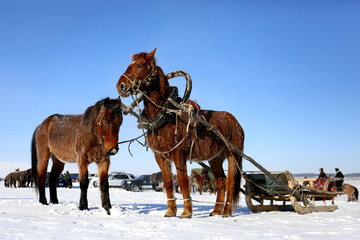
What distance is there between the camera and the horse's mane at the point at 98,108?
23.9 ft

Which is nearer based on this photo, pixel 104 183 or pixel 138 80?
pixel 138 80

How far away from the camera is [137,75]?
6363 mm

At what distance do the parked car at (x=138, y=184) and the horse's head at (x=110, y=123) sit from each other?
2216 cm

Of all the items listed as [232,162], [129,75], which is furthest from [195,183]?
[129,75]

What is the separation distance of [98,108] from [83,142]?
827 mm

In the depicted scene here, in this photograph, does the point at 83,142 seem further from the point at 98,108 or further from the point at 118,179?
the point at 118,179

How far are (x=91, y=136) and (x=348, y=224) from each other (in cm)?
532

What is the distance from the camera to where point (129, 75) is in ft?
20.8

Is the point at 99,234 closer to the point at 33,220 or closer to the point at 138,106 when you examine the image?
the point at 33,220

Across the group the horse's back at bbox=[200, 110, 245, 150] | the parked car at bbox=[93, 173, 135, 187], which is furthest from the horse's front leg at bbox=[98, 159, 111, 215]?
the parked car at bbox=[93, 173, 135, 187]


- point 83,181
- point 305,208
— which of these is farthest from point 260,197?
point 83,181

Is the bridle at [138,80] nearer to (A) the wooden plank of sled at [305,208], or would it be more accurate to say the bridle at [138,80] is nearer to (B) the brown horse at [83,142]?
(B) the brown horse at [83,142]

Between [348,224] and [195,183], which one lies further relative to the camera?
[195,183]

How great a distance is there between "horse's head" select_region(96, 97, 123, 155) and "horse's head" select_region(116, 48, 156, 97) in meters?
1.00
